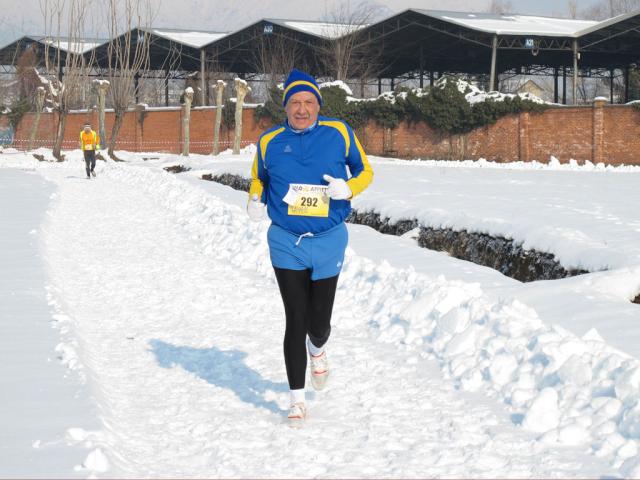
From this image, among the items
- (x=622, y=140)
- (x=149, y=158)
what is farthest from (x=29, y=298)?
(x=149, y=158)

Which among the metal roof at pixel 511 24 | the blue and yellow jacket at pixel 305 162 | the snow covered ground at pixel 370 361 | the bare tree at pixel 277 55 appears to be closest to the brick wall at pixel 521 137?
the metal roof at pixel 511 24

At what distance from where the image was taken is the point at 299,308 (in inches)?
197

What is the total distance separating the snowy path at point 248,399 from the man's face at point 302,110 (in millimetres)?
1764

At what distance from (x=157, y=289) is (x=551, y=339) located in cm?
486

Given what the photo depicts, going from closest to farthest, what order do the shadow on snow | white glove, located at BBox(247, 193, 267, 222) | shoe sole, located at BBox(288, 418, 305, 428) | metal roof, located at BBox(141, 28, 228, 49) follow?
shoe sole, located at BBox(288, 418, 305, 428) < white glove, located at BBox(247, 193, 267, 222) < the shadow on snow < metal roof, located at BBox(141, 28, 228, 49)

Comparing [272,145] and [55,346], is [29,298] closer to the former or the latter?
[55,346]

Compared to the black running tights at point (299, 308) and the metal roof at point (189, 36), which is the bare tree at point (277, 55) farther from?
the black running tights at point (299, 308)

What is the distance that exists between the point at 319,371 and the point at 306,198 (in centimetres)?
117

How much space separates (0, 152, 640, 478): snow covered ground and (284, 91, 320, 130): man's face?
1.76 m

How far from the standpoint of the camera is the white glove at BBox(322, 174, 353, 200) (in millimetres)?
4844

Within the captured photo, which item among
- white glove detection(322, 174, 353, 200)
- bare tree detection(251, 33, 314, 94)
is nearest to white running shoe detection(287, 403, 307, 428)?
white glove detection(322, 174, 353, 200)

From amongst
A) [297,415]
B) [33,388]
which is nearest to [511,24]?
[297,415]

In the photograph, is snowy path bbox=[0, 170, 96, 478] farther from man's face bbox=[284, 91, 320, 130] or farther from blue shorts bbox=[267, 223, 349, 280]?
man's face bbox=[284, 91, 320, 130]

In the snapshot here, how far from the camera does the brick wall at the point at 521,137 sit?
110 feet
